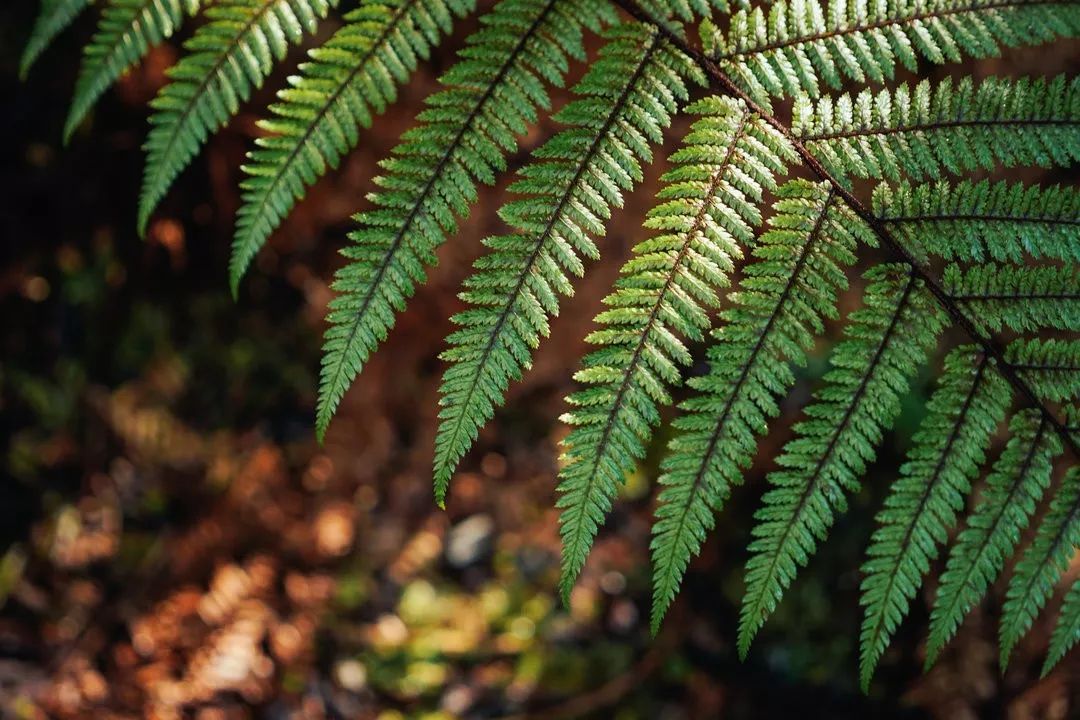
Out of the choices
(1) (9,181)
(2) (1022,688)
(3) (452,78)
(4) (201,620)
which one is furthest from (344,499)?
(2) (1022,688)

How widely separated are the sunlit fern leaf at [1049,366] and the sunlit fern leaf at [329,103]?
50.3 inches

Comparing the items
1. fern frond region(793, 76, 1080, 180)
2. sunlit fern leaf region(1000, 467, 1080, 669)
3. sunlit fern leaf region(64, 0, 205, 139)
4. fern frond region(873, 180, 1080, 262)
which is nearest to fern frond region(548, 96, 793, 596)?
fern frond region(793, 76, 1080, 180)

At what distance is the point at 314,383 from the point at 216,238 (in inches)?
30.4

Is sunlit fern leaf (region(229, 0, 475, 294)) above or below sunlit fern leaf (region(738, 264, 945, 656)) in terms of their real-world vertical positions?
above

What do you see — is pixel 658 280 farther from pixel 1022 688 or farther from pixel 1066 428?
pixel 1022 688

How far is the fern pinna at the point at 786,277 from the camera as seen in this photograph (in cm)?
146

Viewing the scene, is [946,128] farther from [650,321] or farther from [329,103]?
[329,103]

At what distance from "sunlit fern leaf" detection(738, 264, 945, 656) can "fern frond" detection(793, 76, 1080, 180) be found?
0.71 ft

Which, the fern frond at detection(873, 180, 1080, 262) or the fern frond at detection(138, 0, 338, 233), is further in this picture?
the fern frond at detection(138, 0, 338, 233)

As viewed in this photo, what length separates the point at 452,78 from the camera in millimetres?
1526

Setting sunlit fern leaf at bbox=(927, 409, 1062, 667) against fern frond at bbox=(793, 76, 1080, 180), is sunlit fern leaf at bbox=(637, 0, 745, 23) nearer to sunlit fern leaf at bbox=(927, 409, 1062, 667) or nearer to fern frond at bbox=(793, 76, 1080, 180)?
fern frond at bbox=(793, 76, 1080, 180)

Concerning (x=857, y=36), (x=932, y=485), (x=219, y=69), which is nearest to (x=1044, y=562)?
(x=932, y=485)

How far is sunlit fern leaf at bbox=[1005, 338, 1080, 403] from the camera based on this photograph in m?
1.47

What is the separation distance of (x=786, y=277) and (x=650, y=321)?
0.28 metres
